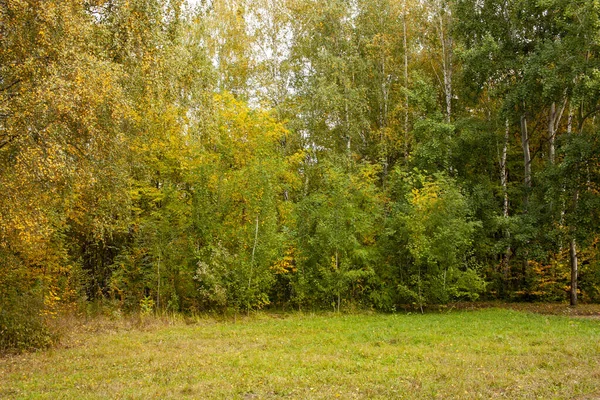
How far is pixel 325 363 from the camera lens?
Result: 9469 millimetres

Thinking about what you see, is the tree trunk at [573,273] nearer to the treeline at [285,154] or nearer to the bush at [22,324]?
the treeline at [285,154]

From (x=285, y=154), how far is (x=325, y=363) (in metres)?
18.0

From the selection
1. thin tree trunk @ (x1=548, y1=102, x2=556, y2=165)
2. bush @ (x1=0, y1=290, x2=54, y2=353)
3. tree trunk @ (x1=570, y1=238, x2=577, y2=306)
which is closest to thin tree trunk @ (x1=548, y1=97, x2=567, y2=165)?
thin tree trunk @ (x1=548, y1=102, x2=556, y2=165)

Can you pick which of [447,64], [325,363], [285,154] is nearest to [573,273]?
[447,64]

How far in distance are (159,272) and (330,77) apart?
15.0 metres

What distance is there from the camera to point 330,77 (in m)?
27.1

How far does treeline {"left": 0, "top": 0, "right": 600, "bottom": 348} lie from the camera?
28.9 feet

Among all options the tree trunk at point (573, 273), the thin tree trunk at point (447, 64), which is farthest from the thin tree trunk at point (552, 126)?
the thin tree trunk at point (447, 64)

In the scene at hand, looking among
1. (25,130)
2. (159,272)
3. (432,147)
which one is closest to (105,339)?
(159,272)

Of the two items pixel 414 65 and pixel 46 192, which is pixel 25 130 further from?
pixel 414 65

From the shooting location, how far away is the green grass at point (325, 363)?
302 inches

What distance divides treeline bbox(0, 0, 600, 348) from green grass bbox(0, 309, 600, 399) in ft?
8.62

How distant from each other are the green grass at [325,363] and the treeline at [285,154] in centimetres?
263

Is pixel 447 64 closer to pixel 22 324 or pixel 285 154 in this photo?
pixel 285 154
